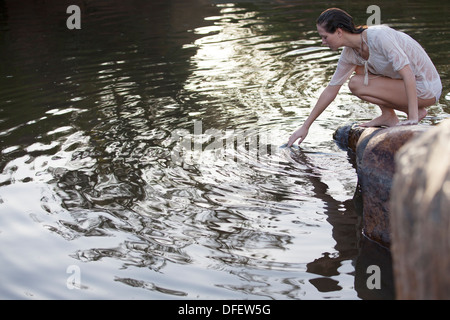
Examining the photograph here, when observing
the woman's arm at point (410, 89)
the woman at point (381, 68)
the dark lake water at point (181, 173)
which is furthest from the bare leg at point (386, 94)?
the dark lake water at point (181, 173)

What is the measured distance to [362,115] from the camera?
7145 mm

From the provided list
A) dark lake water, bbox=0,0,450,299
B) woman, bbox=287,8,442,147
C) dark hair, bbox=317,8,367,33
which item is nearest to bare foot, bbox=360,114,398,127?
woman, bbox=287,8,442,147

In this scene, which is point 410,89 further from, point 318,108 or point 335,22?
point 318,108

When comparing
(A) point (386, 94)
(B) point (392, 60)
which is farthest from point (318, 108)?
(B) point (392, 60)

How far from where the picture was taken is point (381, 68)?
18.6 ft

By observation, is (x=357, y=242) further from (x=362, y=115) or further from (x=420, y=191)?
(x=362, y=115)

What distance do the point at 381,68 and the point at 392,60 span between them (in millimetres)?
306

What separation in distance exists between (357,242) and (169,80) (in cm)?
524

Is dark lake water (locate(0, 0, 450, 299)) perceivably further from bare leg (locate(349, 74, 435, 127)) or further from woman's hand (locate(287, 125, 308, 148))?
bare leg (locate(349, 74, 435, 127))

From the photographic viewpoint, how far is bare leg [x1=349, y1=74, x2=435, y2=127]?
5.77 m

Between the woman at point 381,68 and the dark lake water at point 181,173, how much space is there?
656 mm

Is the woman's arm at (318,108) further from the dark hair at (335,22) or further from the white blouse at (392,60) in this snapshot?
the dark hair at (335,22)

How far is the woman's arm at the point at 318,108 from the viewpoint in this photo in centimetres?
602

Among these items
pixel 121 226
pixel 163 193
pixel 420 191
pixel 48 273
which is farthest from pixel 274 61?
pixel 420 191
